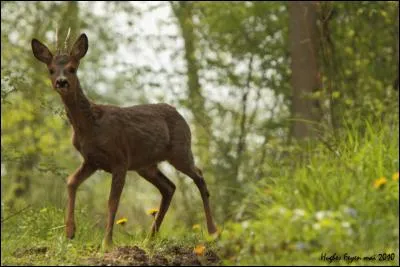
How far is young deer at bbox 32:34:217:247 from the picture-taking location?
22.2ft

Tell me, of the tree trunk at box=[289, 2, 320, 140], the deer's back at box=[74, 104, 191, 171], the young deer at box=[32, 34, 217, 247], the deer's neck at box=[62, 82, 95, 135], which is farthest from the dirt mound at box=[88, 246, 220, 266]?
the tree trunk at box=[289, 2, 320, 140]

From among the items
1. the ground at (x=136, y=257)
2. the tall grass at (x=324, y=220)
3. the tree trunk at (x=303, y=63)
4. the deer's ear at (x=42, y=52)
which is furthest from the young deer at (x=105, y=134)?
the tree trunk at (x=303, y=63)

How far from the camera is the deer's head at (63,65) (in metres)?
6.62

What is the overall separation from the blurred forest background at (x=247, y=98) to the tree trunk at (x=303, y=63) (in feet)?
0.06

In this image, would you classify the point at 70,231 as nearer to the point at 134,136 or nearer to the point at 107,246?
the point at 107,246

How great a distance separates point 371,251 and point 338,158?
1261mm

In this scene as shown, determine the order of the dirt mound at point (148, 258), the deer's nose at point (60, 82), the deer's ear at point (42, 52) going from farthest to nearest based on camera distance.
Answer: the deer's ear at point (42, 52), the deer's nose at point (60, 82), the dirt mound at point (148, 258)

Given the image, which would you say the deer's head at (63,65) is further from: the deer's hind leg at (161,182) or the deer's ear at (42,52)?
the deer's hind leg at (161,182)

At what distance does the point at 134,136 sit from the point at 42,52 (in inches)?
43.4

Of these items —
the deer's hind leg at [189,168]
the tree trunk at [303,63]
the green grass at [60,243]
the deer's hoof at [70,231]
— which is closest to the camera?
the green grass at [60,243]

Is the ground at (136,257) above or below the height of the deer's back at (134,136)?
below

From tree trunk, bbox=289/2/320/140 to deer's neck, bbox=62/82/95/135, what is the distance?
16.4 ft

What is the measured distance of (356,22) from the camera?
44.5ft

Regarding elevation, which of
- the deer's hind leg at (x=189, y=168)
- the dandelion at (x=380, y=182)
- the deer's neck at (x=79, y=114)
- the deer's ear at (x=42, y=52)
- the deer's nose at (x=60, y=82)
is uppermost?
the deer's ear at (x=42, y=52)
